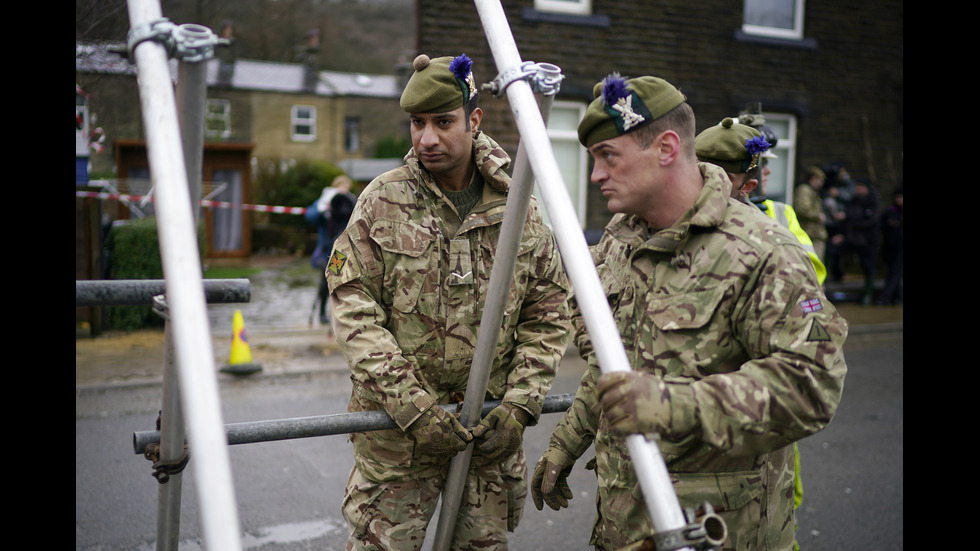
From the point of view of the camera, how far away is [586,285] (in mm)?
1414

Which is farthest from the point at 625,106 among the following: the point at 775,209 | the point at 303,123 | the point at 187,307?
the point at 303,123

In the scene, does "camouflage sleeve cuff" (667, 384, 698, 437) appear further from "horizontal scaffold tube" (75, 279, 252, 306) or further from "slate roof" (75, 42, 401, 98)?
"slate roof" (75, 42, 401, 98)

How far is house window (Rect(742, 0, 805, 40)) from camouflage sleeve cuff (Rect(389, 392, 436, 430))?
11.7 m

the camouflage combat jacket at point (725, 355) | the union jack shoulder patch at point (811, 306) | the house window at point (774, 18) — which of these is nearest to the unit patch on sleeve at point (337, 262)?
the camouflage combat jacket at point (725, 355)

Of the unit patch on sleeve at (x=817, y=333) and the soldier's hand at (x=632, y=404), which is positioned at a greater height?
the unit patch on sleeve at (x=817, y=333)

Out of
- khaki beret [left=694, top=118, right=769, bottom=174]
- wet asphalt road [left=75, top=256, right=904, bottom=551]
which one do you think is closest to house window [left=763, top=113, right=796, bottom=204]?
wet asphalt road [left=75, top=256, right=904, bottom=551]

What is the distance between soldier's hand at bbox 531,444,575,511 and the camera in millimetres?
2264

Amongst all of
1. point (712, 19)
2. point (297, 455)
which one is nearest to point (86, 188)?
point (297, 455)

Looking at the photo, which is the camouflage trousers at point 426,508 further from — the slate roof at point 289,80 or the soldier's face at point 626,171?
the slate roof at point 289,80

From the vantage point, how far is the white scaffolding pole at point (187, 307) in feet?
3.68

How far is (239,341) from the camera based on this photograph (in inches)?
300

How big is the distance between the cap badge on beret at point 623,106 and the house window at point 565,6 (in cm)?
947

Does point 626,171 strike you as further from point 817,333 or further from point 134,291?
point 134,291
